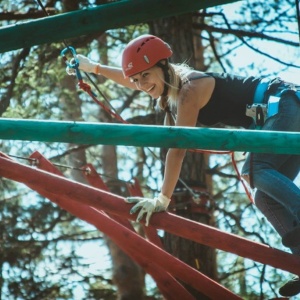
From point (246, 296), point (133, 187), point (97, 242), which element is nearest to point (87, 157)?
point (97, 242)

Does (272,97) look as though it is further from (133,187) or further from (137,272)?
(137,272)

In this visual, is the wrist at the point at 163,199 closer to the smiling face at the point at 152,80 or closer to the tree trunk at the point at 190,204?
the smiling face at the point at 152,80

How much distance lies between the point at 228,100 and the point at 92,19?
119cm

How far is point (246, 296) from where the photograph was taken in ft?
27.8

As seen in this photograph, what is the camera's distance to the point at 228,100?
4.78 m

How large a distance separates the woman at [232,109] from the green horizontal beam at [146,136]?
1.19 metres

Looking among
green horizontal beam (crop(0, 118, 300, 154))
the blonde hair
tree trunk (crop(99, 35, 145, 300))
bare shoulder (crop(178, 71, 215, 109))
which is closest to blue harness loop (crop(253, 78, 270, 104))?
bare shoulder (crop(178, 71, 215, 109))

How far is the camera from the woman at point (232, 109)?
4.57 meters

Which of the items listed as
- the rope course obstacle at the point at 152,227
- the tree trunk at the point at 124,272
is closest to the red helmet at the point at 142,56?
the rope course obstacle at the point at 152,227

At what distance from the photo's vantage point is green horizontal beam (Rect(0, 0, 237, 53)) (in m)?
3.86

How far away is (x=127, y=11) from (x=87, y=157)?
728 cm

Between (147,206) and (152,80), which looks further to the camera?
(152,80)

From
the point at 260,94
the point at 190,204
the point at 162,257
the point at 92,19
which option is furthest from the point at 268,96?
the point at 190,204

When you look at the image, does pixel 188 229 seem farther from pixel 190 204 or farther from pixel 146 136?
pixel 190 204
